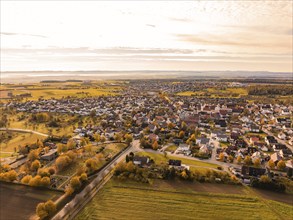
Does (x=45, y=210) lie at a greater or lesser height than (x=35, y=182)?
lesser

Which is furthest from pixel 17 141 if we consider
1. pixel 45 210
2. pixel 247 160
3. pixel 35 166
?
pixel 247 160

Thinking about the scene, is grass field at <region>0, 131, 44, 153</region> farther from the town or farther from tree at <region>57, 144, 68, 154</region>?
tree at <region>57, 144, 68, 154</region>

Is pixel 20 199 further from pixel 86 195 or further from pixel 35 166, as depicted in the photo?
pixel 86 195

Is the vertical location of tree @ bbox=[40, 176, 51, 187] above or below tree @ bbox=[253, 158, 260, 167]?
below

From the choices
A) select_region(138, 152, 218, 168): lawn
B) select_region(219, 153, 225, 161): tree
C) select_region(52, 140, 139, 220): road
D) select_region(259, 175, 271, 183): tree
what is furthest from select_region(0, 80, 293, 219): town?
select_region(52, 140, 139, 220): road

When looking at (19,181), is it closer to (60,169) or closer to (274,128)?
(60,169)

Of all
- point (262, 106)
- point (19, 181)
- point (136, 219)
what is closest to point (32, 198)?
point (19, 181)

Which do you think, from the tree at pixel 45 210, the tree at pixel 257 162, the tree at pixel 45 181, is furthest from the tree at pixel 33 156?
the tree at pixel 257 162
